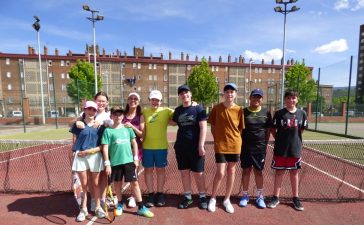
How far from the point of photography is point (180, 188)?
492 centimetres

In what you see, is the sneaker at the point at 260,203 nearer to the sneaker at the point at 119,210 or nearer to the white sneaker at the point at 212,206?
the white sneaker at the point at 212,206

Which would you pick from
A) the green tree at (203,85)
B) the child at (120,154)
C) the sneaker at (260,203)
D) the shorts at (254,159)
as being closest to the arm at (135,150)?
the child at (120,154)

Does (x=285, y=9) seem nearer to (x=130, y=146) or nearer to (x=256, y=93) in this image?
(x=256, y=93)

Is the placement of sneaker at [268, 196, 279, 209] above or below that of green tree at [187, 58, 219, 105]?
below

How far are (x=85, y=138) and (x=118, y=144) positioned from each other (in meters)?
0.49

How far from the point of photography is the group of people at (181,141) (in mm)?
3518

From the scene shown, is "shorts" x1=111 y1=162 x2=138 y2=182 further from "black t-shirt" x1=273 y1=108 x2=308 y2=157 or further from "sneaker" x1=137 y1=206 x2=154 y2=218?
"black t-shirt" x1=273 y1=108 x2=308 y2=157

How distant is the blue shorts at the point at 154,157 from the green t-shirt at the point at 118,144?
0.31 meters

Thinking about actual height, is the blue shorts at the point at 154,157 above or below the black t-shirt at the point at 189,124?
below

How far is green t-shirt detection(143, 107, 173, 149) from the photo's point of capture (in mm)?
3752

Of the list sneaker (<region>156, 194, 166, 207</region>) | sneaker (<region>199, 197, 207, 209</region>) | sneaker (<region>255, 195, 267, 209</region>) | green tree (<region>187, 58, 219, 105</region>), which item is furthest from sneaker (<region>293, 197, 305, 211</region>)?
green tree (<region>187, 58, 219, 105</region>)

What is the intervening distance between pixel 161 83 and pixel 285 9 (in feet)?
134

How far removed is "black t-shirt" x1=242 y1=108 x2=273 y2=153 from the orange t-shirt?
157 millimetres

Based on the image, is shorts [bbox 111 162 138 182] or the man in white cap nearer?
shorts [bbox 111 162 138 182]
